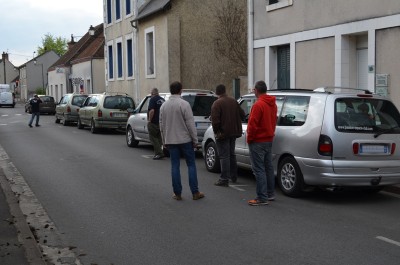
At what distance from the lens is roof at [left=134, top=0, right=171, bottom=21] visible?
2598 centimetres

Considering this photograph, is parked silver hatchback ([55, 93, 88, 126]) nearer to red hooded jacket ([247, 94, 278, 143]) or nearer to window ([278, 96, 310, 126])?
window ([278, 96, 310, 126])

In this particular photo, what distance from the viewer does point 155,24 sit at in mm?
27703

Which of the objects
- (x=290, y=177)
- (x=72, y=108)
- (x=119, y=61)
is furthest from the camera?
(x=119, y=61)

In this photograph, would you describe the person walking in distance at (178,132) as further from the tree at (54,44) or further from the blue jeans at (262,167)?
the tree at (54,44)

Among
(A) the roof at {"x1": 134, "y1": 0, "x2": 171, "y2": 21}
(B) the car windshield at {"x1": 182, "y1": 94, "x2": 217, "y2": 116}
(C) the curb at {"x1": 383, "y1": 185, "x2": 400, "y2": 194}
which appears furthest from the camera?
(A) the roof at {"x1": 134, "y1": 0, "x2": 171, "y2": 21}

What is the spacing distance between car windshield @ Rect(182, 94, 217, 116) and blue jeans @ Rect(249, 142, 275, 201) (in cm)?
580

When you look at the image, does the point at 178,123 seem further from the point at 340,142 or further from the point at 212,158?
the point at 212,158

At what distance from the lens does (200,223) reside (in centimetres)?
689

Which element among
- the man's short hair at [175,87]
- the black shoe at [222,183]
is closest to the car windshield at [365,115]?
the man's short hair at [175,87]

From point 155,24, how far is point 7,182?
18.9m

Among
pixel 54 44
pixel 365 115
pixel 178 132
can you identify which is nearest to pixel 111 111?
pixel 178 132

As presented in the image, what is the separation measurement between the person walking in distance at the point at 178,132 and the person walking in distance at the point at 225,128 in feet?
4.22

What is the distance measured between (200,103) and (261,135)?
6193 mm

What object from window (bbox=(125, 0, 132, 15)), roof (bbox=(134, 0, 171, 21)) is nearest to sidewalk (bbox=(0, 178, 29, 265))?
roof (bbox=(134, 0, 171, 21))
